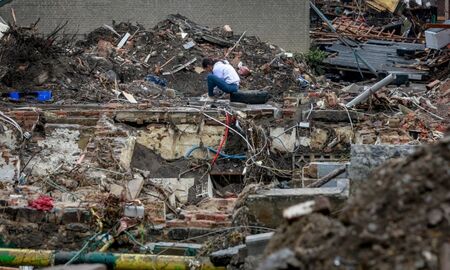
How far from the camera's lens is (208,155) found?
13.4 meters

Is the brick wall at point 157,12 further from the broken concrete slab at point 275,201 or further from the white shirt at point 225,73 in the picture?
the broken concrete slab at point 275,201

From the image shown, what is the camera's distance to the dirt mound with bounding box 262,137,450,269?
11.5 ft

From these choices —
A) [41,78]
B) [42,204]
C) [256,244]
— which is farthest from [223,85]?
[256,244]

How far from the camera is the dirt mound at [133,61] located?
53.9 ft

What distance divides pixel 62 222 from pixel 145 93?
8.77m

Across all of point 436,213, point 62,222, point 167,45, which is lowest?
point 62,222

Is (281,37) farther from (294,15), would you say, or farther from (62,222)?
(62,222)

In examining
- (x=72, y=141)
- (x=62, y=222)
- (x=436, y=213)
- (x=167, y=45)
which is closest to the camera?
(x=436, y=213)

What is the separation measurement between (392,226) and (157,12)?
20740mm

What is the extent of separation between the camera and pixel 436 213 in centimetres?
359

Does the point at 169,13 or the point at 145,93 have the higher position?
the point at 169,13

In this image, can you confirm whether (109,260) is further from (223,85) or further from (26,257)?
(223,85)

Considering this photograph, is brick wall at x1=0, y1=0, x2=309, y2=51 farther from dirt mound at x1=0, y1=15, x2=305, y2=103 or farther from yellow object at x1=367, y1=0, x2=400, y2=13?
yellow object at x1=367, y1=0, x2=400, y2=13

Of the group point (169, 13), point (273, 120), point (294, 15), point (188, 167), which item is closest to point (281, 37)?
point (294, 15)
